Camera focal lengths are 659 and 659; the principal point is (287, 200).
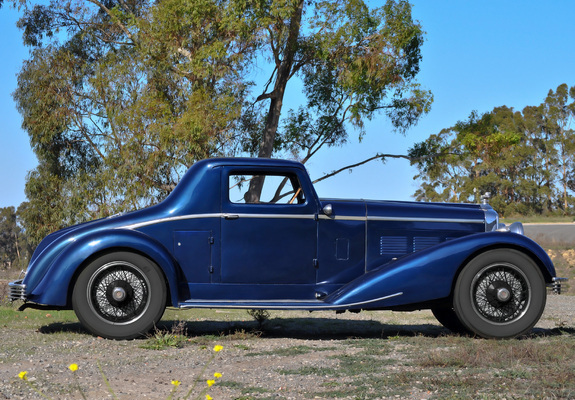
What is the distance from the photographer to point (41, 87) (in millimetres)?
24719

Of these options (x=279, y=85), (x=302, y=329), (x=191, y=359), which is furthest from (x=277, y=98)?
(x=191, y=359)

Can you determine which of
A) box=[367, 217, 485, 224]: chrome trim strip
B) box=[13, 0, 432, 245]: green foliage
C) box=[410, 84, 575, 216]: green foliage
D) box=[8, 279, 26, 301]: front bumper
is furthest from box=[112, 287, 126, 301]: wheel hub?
box=[410, 84, 575, 216]: green foliage

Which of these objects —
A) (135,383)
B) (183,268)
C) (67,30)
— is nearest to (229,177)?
(183,268)

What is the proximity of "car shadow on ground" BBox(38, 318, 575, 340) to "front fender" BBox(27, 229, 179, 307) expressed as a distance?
0.76 m

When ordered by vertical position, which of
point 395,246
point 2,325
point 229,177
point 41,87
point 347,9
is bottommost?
point 2,325

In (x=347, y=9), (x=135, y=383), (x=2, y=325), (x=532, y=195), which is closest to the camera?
(x=135, y=383)

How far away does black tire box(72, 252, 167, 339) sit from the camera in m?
6.59

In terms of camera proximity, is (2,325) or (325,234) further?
(2,325)

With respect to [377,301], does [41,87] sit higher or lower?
higher

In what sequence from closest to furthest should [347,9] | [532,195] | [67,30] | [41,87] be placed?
[347,9], [41,87], [67,30], [532,195]

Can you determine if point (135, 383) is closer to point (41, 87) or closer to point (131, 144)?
point (131, 144)

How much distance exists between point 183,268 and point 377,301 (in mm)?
2018

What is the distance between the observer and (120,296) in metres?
6.58

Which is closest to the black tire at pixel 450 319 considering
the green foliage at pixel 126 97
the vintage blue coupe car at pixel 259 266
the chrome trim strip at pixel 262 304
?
the vintage blue coupe car at pixel 259 266
